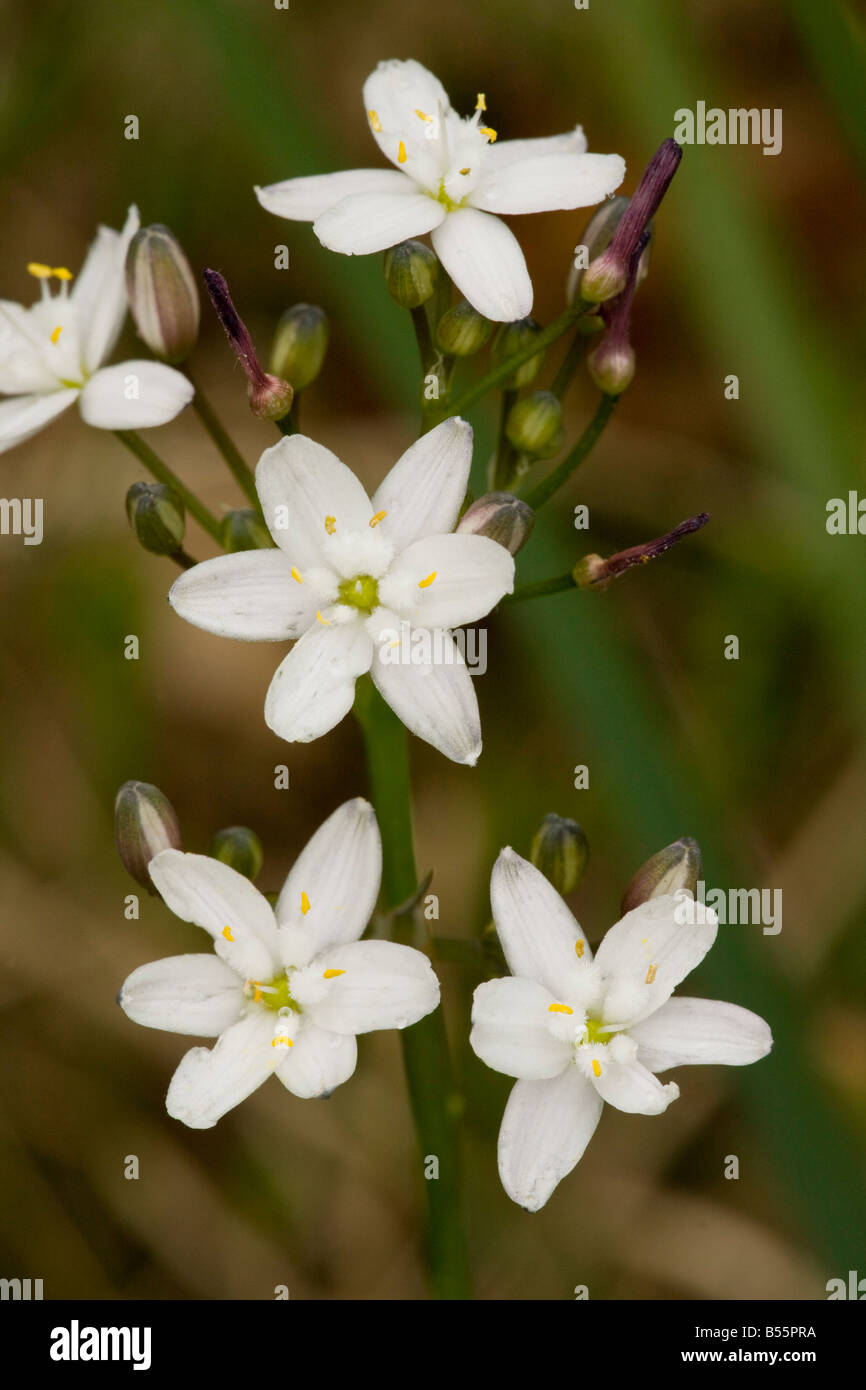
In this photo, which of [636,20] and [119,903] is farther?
[119,903]

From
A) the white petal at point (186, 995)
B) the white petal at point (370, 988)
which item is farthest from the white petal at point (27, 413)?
the white petal at point (370, 988)

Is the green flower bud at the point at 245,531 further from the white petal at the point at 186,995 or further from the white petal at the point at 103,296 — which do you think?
the white petal at the point at 186,995

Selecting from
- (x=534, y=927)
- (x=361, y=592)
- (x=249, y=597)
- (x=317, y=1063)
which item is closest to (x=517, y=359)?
(x=361, y=592)

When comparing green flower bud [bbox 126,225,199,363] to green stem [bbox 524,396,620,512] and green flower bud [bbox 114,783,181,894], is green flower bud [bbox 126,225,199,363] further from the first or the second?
green flower bud [bbox 114,783,181,894]
